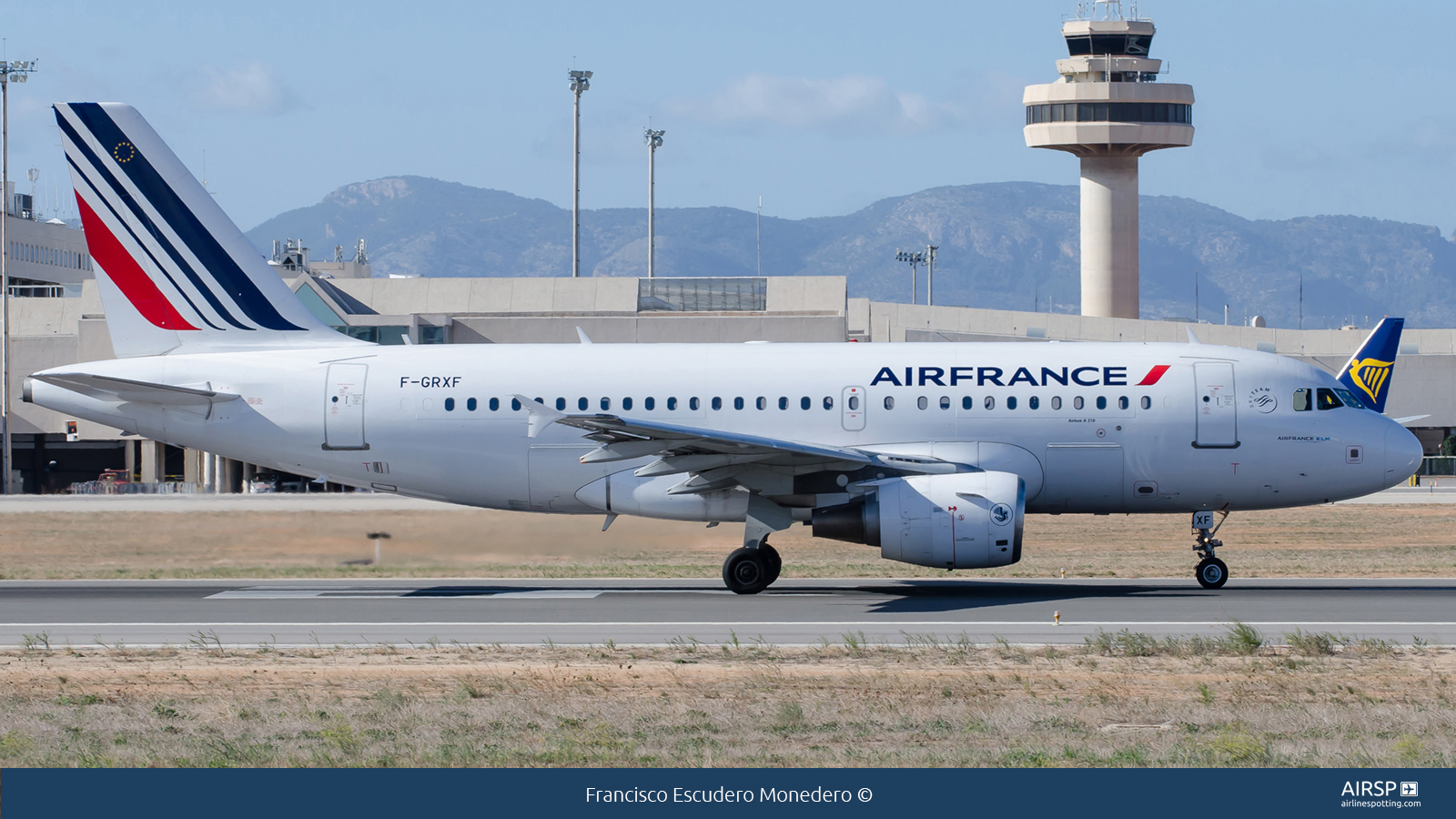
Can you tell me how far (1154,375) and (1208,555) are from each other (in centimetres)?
313

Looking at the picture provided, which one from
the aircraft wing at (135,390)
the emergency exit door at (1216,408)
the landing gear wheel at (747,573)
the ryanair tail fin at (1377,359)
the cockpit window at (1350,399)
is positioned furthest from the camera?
the ryanair tail fin at (1377,359)

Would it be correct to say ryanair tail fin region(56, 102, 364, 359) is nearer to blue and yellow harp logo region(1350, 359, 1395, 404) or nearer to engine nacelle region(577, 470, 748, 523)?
engine nacelle region(577, 470, 748, 523)

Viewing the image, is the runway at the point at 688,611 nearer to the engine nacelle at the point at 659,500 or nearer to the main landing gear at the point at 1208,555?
the main landing gear at the point at 1208,555

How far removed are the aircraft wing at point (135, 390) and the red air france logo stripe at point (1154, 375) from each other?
15.6 meters

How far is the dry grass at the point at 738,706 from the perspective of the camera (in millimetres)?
12336

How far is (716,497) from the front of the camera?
24844mm

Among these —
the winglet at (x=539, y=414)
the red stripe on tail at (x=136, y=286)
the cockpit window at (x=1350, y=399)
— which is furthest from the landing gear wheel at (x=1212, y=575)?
the red stripe on tail at (x=136, y=286)

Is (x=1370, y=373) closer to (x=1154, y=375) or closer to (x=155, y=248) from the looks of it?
(x=1154, y=375)

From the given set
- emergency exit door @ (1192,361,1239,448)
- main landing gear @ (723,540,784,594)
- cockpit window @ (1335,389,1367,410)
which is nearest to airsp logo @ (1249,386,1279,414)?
emergency exit door @ (1192,361,1239,448)

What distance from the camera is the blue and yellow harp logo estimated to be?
5678 cm

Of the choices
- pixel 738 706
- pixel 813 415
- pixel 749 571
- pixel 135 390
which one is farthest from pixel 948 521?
pixel 135 390

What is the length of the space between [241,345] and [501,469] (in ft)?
18.4

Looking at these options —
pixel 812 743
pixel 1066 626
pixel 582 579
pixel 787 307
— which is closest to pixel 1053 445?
pixel 1066 626

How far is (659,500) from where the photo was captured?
82.0 feet
